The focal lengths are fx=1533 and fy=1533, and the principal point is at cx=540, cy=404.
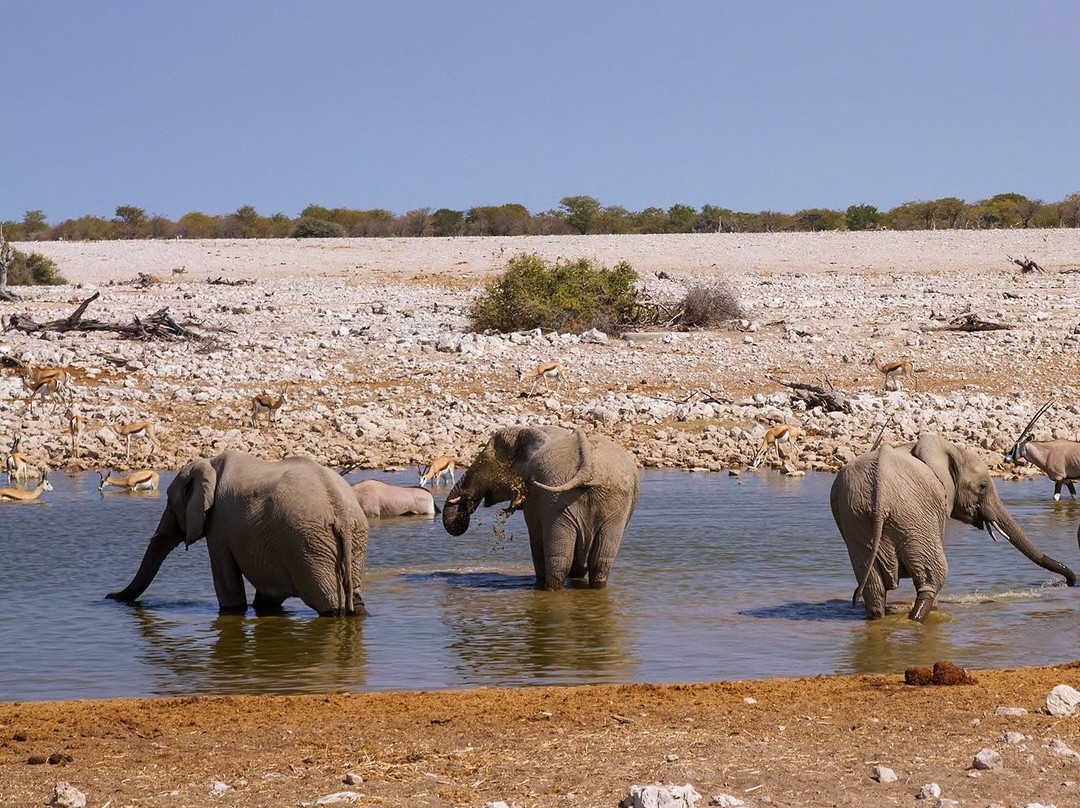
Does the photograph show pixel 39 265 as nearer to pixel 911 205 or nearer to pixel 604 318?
pixel 604 318

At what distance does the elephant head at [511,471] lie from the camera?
11.9 metres

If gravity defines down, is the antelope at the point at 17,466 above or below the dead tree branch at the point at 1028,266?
below

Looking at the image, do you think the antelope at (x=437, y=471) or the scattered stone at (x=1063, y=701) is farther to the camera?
the antelope at (x=437, y=471)

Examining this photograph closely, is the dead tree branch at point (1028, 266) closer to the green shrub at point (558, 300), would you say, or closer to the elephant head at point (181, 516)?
the green shrub at point (558, 300)

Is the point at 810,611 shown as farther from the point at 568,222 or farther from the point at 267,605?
the point at 568,222

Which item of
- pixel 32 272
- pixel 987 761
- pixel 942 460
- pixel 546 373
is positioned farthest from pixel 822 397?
pixel 32 272

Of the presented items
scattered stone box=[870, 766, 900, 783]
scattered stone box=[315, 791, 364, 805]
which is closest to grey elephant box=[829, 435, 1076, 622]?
scattered stone box=[870, 766, 900, 783]

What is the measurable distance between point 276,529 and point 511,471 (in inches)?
101

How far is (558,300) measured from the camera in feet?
92.9

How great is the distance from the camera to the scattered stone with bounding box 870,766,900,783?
5.79 meters

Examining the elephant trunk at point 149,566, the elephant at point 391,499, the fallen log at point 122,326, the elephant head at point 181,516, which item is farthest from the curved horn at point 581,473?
the fallen log at point 122,326

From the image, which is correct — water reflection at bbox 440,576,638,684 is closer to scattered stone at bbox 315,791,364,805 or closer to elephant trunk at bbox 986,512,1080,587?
elephant trunk at bbox 986,512,1080,587

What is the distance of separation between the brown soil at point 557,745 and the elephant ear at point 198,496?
3.06 m

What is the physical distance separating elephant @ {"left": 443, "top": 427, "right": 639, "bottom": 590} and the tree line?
176 ft
